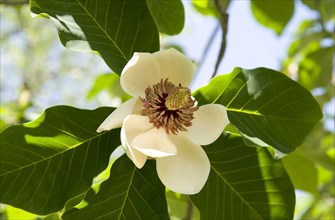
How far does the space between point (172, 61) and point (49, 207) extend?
13.4 inches

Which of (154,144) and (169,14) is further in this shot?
(169,14)

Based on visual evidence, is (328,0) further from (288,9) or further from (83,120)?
(83,120)

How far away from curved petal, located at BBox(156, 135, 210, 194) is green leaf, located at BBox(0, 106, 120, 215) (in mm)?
133

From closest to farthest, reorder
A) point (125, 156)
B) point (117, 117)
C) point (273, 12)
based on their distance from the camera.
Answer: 1. point (117, 117)
2. point (125, 156)
3. point (273, 12)

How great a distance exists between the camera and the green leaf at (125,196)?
0.97 metres

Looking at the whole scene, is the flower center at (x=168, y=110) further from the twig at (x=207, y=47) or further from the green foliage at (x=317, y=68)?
the green foliage at (x=317, y=68)

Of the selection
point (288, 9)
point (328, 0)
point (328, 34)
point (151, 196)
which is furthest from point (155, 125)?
point (328, 34)

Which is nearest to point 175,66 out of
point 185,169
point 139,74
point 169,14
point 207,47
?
point 139,74

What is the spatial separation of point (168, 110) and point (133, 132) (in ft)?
0.29

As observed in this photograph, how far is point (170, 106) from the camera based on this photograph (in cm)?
90

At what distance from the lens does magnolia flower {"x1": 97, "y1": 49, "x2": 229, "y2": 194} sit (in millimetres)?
869

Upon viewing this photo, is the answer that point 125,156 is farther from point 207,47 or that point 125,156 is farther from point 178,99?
point 207,47

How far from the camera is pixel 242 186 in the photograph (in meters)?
1.02

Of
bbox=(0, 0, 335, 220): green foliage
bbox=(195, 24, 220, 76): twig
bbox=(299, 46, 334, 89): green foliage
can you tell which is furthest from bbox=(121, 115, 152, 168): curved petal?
bbox=(299, 46, 334, 89): green foliage
